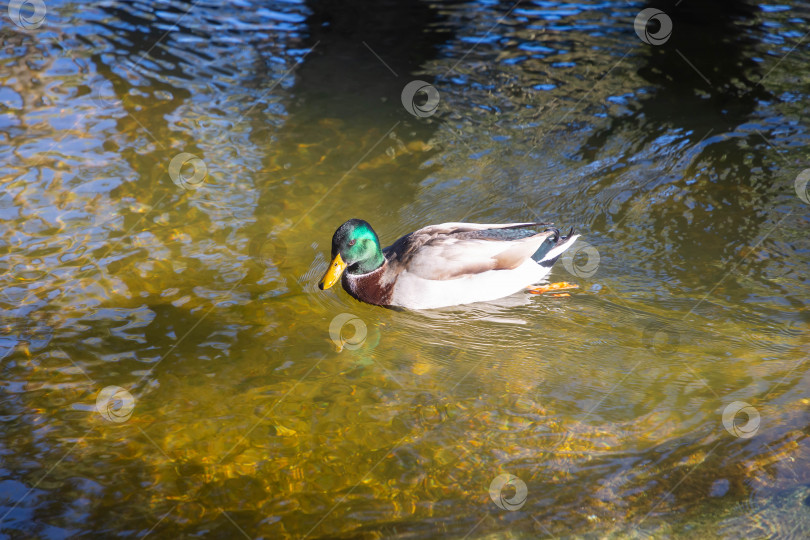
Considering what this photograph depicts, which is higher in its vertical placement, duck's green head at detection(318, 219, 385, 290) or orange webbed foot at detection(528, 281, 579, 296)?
duck's green head at detection(318, 219, 385, 290)

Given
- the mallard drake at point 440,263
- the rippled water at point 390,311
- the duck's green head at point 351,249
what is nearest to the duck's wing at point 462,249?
the mallard drake at point 440,263

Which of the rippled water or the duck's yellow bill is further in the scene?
the duck's yellow bill

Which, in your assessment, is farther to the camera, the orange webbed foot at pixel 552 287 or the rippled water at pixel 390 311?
the orange webbed foot at pixel 552 287

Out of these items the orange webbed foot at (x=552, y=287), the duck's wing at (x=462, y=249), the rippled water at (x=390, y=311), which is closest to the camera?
the rippled water at (x=390, y=311)

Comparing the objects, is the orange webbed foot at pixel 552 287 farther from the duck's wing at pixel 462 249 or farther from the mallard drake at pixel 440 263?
the duck's wing at pixel 462 249

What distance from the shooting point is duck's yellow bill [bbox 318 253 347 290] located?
5.40m

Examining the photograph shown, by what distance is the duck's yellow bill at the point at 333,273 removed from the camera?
17.7 ft

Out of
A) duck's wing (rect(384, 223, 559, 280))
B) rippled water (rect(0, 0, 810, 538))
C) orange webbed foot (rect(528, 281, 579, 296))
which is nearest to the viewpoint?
rippled water (rect(0, 0, 810, 538))

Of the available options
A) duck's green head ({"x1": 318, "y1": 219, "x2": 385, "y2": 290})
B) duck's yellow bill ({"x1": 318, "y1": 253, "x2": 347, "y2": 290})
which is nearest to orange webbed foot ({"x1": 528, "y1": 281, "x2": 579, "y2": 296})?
duck's green head ({"x1": 318, "y1": 219, "x2": 385, "y2": 290})

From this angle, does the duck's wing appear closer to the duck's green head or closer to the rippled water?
the duck's green head

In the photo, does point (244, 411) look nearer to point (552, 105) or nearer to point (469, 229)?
point (469, 229)

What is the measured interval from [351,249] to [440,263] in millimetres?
685

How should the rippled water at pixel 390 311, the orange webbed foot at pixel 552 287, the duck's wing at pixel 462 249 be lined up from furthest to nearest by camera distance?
the orange webbed foot at pixel 552 287
the duck's wing at pixel 462 249
the rippled water at pixel 390 311

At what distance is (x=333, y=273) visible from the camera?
5.44 metres
